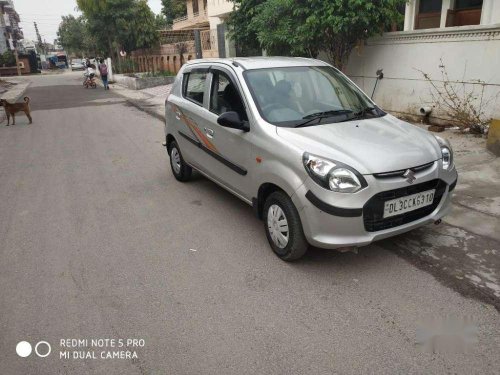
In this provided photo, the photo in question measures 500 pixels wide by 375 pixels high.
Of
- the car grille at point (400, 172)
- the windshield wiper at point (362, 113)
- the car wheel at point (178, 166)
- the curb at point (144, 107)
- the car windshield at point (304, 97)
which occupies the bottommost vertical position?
the curb at point (144, 107)

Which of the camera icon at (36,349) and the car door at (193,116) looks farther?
the car door at (193,116)

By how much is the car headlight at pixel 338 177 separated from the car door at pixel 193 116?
5.84ft

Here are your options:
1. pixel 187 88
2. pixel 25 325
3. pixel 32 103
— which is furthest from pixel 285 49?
pixel 32 103

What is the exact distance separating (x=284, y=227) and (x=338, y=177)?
2.32 ft

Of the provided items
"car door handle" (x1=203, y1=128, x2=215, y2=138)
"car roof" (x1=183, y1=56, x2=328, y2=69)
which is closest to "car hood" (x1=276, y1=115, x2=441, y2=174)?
"car roof" (x1=183, y1=56, x2=328, y2=69)

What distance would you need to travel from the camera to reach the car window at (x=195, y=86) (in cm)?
497

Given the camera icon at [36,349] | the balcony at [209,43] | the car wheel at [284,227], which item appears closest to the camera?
the camera icon at [36,349]

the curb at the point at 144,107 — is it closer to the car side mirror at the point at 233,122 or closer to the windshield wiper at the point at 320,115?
the car side mirror at the point at 233,122

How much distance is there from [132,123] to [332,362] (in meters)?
10.5

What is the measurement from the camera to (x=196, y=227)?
14.9ft

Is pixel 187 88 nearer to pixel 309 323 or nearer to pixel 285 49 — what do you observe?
pixel 309 323

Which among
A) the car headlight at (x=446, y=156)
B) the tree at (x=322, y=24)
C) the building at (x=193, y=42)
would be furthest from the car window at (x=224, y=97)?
the building at (x=193, y=42)

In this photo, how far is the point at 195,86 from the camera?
5234 millimetres

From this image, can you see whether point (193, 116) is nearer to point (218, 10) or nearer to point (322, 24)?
point (322, 24)
